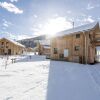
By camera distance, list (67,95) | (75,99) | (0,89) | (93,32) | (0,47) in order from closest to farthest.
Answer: (75,99), (67,95), (0,89), (93,32), (0,47)

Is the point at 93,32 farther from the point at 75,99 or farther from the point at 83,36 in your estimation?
the point at 75,99

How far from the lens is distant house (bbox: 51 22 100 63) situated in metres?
22.9

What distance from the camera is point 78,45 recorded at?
24484mm

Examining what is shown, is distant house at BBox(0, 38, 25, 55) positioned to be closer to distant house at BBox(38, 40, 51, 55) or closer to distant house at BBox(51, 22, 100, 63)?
distant house at BBox(38, 40, 51, 55)

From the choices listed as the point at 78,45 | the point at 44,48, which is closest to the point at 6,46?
the point at 44,48

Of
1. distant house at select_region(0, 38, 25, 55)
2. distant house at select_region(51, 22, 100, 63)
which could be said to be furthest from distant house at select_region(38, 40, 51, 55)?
distant house at select_region(51, 22, 100, 63)

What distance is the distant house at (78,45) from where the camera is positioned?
22922 mm

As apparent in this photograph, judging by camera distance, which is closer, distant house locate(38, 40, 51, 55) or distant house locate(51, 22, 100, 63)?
distant house locate(51, 22, 100, 63)

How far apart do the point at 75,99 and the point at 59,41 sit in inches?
900

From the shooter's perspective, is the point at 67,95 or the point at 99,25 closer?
the point at 67,95

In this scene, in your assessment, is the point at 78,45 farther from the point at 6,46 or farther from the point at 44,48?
the point at 44,48

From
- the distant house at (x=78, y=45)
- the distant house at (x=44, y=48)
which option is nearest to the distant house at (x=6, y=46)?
the distant house at (x=44, y=48)

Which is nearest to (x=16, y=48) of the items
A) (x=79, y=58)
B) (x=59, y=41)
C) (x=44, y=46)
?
(x=44, y=46)

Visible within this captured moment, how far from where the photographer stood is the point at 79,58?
23.7 m
